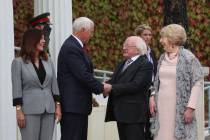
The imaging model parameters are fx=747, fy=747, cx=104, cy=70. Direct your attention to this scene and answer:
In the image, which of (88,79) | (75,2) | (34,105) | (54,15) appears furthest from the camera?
(75,2)

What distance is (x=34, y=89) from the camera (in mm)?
7473

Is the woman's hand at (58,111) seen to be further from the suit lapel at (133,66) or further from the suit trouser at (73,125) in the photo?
the suit lapel at (133,66)

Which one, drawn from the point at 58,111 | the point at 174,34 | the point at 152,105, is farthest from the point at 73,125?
the point at 174,34

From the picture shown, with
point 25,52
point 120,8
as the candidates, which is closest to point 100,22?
point 120,8

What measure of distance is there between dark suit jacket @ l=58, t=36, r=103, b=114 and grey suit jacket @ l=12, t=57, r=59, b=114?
1.58 feet

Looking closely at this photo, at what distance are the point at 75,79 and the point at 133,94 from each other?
2.21ft

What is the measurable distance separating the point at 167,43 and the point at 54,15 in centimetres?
238

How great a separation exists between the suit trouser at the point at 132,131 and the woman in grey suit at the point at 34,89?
0.95 meters

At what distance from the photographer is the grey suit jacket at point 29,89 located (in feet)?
24.3

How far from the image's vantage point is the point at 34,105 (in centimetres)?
743

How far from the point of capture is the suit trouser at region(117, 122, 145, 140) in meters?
8.15

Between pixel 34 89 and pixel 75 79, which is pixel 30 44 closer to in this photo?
pixel 34 89

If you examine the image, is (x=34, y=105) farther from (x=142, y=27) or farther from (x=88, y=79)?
(x=142, y=27)

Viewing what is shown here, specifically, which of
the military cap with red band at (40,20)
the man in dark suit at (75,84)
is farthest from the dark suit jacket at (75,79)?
the military cap with red band at (40,20)
